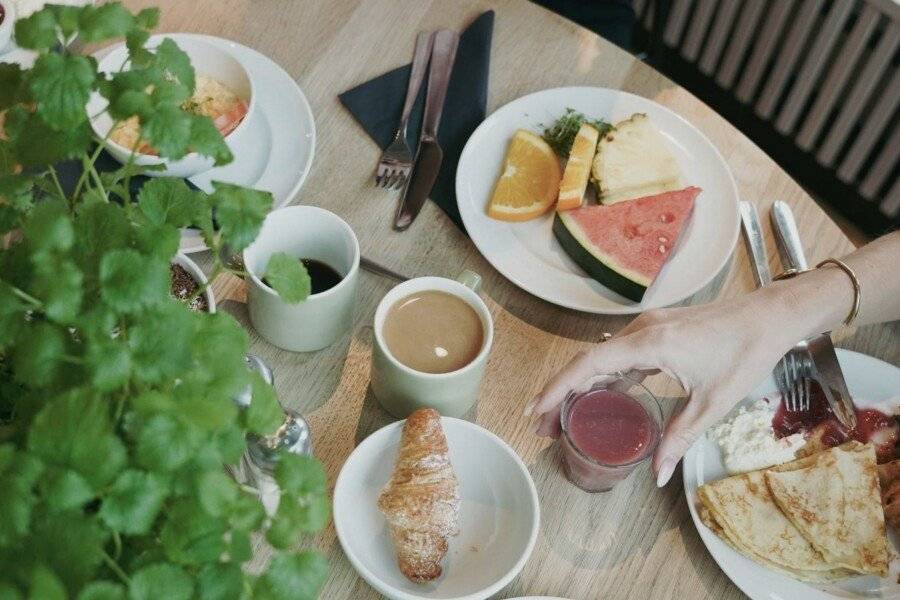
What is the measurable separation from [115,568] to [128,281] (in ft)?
0.60

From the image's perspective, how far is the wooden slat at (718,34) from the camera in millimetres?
2464

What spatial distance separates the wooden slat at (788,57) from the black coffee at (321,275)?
1717mm

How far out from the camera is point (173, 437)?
0.53m

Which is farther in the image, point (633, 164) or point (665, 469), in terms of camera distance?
point (633, 164)

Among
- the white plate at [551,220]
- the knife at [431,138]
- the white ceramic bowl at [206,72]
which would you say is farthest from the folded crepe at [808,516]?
the white ceramic bowl at [206,72]

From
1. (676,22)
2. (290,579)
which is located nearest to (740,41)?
(676,22)

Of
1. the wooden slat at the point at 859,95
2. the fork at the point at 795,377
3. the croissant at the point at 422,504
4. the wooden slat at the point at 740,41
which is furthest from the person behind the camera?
the wooden slat at the point at 740,41

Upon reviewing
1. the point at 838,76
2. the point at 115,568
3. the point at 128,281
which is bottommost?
the point at 838,76

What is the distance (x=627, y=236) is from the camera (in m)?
1.36

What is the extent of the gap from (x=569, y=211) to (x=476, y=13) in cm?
53

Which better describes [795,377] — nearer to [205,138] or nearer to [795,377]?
[795,377]

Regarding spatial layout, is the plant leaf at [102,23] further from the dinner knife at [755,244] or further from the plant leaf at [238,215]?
the dinner knife at [755,244]

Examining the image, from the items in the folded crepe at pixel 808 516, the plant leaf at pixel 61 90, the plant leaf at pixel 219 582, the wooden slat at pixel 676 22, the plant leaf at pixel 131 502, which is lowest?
the wooden slat at pixel 676 22

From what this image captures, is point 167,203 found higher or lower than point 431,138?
higher
